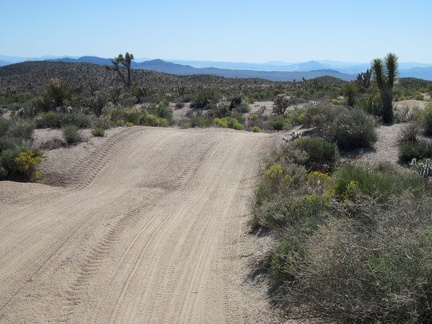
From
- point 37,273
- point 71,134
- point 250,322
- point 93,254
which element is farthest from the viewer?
point 71,134

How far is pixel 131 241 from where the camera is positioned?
8.54 metres

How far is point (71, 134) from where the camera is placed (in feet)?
52.4

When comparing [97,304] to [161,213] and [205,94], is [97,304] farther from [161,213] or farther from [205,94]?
[205,94]

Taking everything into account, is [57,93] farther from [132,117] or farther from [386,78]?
[386,78]

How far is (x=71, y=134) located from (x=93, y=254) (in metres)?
8.97

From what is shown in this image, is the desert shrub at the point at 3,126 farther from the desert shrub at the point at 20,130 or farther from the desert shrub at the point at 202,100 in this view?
the desert shrub at the point at 202,100

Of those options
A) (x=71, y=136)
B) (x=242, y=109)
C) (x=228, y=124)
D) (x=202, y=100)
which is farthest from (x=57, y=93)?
(x=242, y=109)

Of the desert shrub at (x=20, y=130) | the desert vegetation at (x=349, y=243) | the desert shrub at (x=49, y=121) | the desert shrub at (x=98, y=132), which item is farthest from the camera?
the desert shrub at (x=49, y=121)

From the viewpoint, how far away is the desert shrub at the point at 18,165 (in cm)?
1332

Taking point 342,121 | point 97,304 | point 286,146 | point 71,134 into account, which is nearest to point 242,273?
point 97,304


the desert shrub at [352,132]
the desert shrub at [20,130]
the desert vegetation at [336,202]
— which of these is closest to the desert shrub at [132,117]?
the desert vegetation at [336,202]

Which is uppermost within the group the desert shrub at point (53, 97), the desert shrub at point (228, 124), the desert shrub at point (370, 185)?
the desert shrub at point (53, 97)

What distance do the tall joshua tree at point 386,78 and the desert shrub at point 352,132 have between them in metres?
2.99

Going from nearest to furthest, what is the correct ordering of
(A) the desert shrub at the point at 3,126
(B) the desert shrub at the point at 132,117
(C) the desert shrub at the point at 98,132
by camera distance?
(A) the desert shrub at the point at 3,126 < (C) the desert shrub at the point at 98,132 < (B) the desert shrub at the point at 132,117
